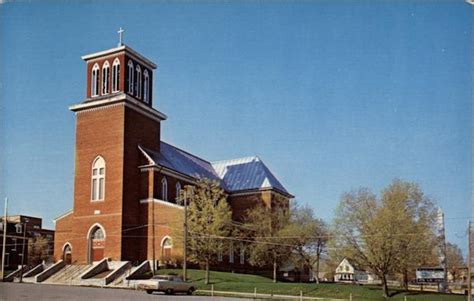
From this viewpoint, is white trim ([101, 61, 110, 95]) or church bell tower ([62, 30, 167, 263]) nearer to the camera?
church bell tower ([62, 30, 167, 263])

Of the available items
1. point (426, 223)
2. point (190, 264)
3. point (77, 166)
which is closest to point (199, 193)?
point (190, 264)

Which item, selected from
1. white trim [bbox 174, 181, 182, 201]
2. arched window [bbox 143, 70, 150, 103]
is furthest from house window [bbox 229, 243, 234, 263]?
arched window [bbox 143, 70, 150, 103]

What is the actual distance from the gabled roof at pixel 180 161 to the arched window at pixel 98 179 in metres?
2.87

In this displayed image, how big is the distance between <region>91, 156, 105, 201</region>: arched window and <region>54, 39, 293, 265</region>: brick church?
0.21ft

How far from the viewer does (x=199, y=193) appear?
40.2 m

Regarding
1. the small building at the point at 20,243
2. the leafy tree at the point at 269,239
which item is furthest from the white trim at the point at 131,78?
the leafy tree at the point at 269,239

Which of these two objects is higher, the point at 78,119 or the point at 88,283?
the point at 78,119

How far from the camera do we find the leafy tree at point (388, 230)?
100 ft

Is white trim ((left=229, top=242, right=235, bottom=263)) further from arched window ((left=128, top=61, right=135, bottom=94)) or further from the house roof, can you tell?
arched window ((left=128, top=61, right=135, bottom=94))

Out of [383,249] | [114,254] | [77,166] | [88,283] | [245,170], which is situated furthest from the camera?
[245,170]

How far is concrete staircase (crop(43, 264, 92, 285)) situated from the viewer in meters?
34.6

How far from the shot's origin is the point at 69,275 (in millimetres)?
36000

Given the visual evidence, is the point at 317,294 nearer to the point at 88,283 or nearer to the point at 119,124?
the point at 88,283

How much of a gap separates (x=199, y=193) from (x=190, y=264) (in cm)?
453
